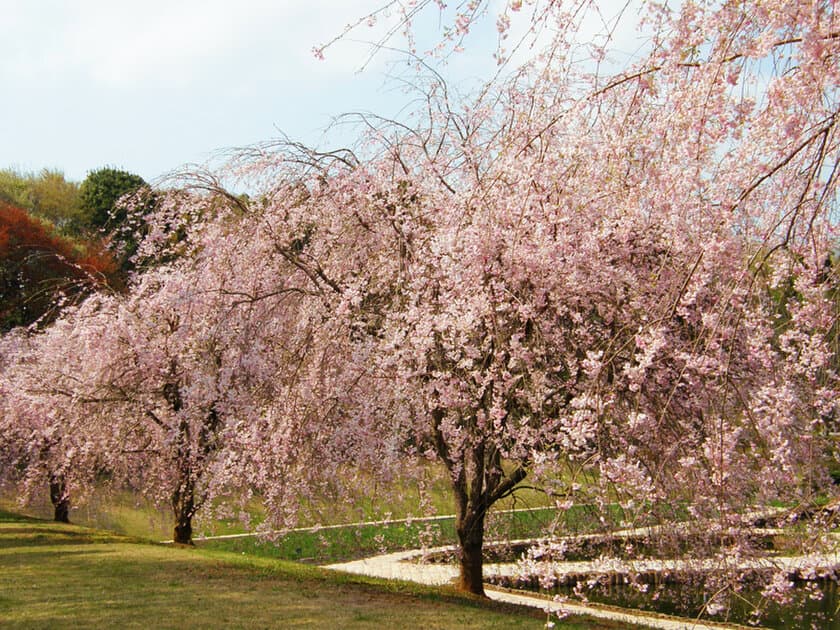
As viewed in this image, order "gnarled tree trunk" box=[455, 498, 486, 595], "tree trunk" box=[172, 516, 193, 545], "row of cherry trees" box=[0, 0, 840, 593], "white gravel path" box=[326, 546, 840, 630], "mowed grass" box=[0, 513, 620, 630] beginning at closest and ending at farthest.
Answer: "row of cherry trees" box=[0, 0, 840, 593] → "mowed grass" box=[0, 513, 620, 630] → "white gravel path" box=[326, 546, 840, 630] → "gnarled tree trunk" box=[455, 498, 486, 595] → "tree trunk" box=[172, 516, 193, 545]

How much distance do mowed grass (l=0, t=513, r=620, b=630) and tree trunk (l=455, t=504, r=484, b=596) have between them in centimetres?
26

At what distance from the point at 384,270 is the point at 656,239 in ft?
8.54

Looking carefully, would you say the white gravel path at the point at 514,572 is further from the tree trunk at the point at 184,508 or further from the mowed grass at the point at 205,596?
the tree trunk at the point at 184,508

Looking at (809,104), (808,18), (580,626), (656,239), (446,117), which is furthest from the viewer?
(446,117)

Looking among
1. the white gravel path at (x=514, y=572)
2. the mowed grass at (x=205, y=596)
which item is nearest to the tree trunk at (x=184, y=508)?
the mowed grass at (x=205, y=596)

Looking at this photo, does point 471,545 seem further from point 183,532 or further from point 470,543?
point 183,532

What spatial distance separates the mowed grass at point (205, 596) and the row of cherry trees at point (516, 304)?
35.3 inches

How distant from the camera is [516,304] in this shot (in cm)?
677

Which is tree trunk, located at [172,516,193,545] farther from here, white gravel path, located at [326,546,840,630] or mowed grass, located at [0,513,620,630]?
white gravel path, located at [326,546,840,630]

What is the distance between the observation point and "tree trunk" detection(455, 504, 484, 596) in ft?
28.4

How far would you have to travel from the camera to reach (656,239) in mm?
7031

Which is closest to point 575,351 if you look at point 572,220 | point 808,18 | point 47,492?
point 572,220

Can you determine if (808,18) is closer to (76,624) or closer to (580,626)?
(580,626)

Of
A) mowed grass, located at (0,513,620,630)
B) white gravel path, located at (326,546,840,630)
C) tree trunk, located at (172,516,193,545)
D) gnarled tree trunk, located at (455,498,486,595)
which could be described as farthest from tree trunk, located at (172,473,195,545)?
gnarled tree trunk, located at (455,498,486,595)
